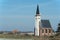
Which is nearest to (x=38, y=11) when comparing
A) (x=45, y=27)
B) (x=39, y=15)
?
(x=39, y=15)

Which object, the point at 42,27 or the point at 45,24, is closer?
the point at 45,24

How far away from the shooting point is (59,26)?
71.3 meters

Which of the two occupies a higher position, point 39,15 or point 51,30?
point 39,15

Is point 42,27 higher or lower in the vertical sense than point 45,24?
lower

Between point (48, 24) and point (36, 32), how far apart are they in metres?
4.73

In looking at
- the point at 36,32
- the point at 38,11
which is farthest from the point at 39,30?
the point at 38,11

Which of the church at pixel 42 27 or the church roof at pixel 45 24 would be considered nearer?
the church at pixel 42 27

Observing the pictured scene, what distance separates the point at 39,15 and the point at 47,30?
560 centimetres

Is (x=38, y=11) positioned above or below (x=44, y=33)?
above

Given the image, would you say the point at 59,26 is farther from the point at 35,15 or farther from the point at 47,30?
the point at 35,15

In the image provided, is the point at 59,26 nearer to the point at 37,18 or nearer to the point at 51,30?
the point at 51,30

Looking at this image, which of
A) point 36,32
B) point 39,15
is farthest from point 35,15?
point 36,32

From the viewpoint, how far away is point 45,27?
71.6 m

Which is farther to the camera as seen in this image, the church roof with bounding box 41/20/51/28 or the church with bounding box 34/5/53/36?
the church roof with bounding box 41/20/51/28
